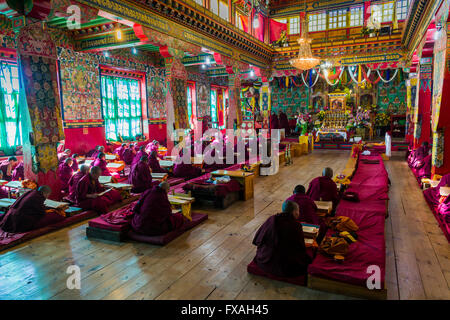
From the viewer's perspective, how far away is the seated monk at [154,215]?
4.84 m

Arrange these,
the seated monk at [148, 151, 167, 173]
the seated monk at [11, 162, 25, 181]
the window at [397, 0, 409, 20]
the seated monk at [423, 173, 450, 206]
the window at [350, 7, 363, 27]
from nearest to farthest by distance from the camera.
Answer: the seated monk at [423, 173, 450, 206]
the seated monk at [11, 162, 25, 181]
the seated monk at [148, 151, 167, 173]
the window at [397, 0, 409, 20]
the window at [350, 7, 363, 27]

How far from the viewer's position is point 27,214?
5133mm

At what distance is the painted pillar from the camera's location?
5.86m

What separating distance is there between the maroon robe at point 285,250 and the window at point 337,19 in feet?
58.4

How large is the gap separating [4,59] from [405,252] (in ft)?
38.6

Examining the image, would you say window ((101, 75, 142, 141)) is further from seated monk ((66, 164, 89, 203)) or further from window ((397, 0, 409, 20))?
window ((397, 0, 409, 20))

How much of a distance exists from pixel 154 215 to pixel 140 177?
10.3 feet

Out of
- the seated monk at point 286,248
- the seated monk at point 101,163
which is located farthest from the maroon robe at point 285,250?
the seated monk at point 101,163

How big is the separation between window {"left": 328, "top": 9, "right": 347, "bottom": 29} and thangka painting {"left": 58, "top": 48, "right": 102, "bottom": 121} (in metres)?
13.7

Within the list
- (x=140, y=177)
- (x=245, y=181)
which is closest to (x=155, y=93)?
(x=140, y=177)

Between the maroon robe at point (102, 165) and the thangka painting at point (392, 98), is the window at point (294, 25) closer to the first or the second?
the thangka painting at point (392, 98)

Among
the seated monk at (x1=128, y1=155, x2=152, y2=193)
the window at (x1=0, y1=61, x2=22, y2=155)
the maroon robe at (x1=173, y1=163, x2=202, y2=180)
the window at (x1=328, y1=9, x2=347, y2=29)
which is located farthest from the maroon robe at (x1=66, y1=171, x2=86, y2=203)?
the window at (x1=328, y1=9, x2=347, y2=29)

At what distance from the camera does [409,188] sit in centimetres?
811
